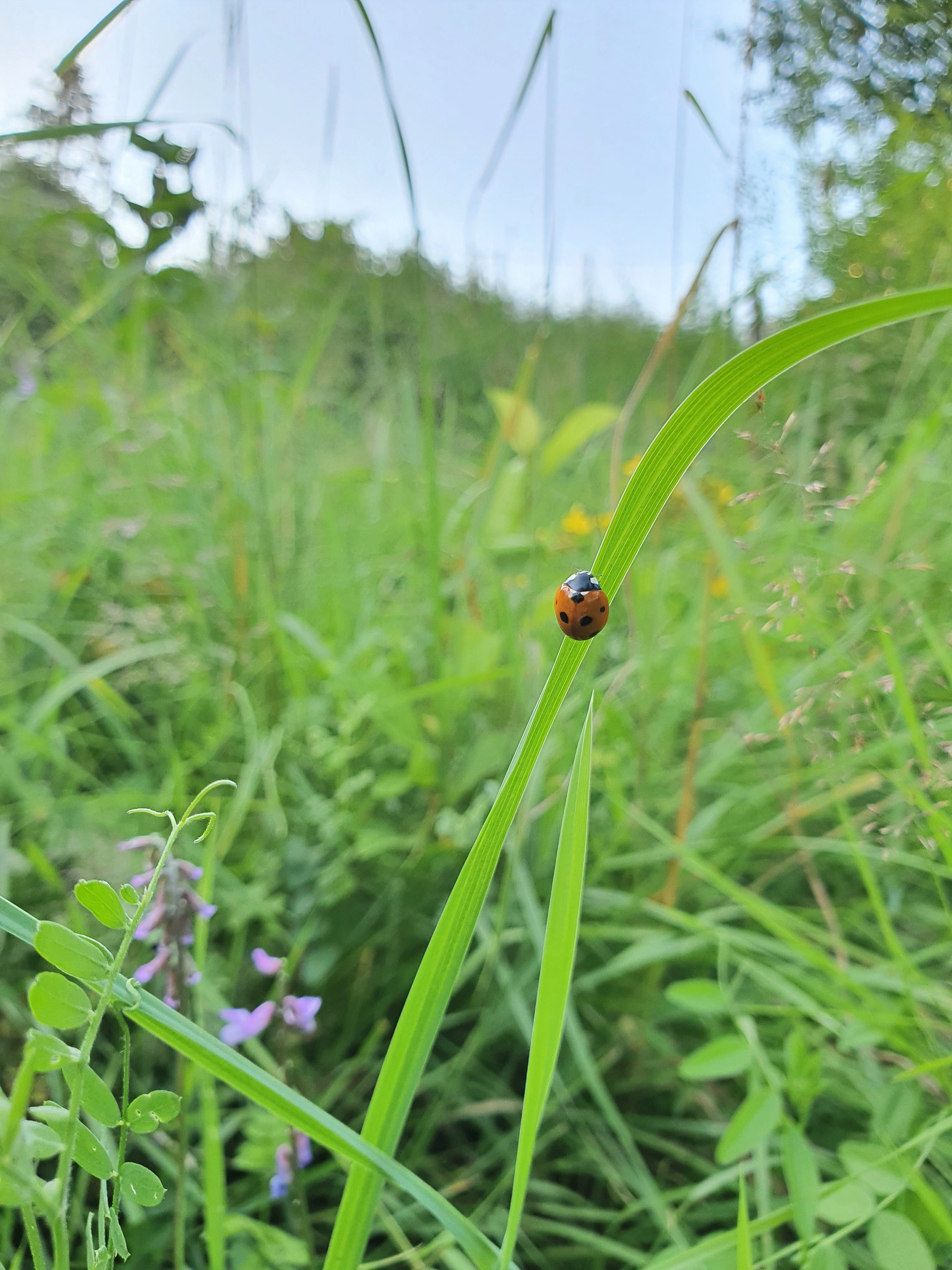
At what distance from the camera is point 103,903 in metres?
0.27

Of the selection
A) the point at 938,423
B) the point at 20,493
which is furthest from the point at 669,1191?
the point at 20,493

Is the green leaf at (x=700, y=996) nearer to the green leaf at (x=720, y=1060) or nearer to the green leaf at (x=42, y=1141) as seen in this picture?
the green leaf at (x=720, y=1060)

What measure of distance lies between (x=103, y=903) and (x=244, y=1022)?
231 millimetres

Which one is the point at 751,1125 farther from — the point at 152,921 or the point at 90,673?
the point at 90,673

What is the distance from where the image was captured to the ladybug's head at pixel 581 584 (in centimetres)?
33

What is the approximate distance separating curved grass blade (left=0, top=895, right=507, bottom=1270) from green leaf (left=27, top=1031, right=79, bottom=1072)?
0.07 feet

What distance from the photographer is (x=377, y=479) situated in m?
1.46

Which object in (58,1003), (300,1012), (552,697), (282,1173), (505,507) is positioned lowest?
(282,1173)

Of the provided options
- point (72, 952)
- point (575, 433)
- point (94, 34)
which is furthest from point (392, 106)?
point (575, 433)

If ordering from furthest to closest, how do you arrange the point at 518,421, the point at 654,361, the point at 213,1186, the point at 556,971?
the point at 518,421 < the point at 654,361 < the point at 213,1186 < the point at 556,971

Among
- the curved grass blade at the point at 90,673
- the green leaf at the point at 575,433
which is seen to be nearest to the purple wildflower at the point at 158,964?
the curved grass blade at the point at 90,673

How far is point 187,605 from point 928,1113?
109 centimetres

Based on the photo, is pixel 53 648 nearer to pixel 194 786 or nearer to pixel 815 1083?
pixel 194 786

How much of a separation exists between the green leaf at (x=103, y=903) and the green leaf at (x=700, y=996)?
480 millimetres
